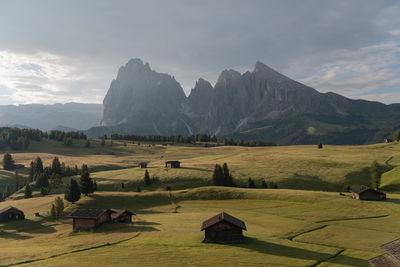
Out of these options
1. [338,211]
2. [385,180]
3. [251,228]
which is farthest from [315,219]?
[385,180]

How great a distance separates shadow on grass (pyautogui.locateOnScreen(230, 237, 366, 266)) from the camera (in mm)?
35000

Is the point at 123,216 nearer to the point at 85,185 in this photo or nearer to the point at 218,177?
the point at 85,185

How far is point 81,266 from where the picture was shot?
108 feet

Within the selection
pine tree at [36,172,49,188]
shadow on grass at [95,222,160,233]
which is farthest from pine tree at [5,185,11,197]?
shadow on grass at [95,222,160,233]

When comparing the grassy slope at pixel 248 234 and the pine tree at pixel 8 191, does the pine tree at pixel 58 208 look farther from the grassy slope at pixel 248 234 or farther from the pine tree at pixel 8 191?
the pine tree at pixel 8 191

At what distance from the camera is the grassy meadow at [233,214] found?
1435 inches

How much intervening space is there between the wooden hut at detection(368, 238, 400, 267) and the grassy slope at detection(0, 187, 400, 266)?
1.03 m

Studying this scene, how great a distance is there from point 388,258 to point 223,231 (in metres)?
21.8

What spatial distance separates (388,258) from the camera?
114 ft

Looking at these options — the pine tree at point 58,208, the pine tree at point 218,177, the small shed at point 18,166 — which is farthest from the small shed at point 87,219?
the small shed at point 18,166

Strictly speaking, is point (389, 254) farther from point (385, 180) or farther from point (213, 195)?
point (385, 180)

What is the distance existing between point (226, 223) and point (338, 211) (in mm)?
35069

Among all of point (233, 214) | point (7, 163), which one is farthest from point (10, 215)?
point (7, 163)

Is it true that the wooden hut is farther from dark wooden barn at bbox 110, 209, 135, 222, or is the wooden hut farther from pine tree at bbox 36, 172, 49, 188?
pine tree at bbox 36, 172, 49, 188
